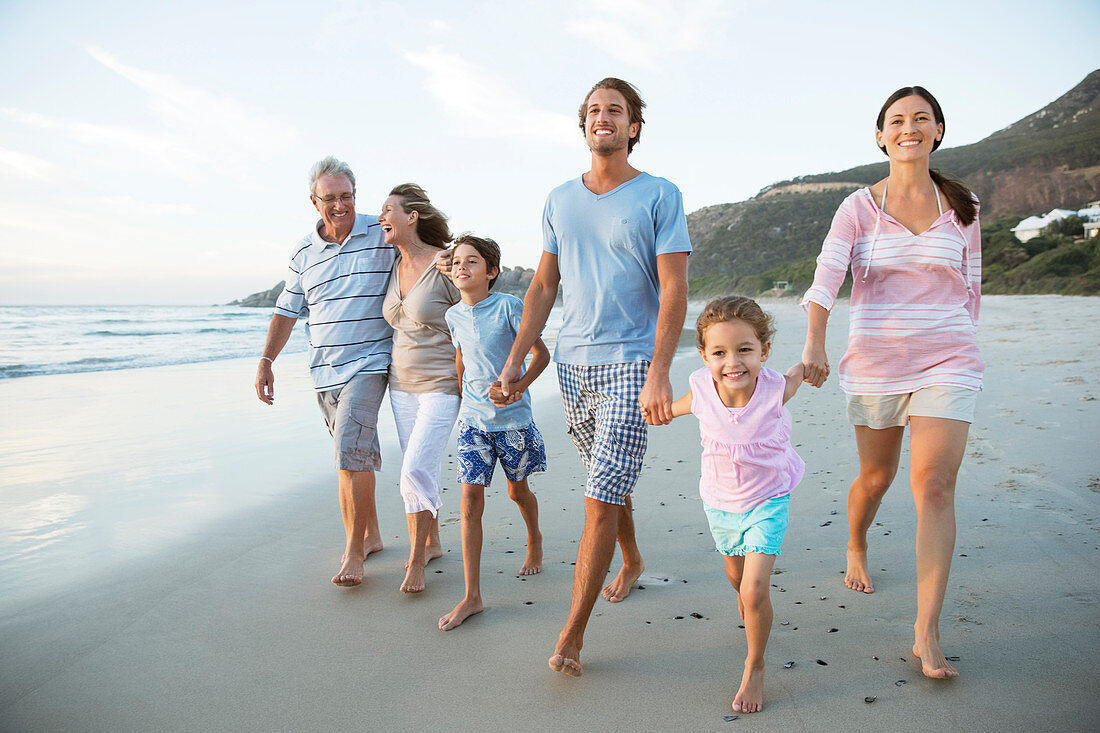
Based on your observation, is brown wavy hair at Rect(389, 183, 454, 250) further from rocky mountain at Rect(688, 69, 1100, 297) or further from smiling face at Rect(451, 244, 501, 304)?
rocky mountain at Rect(688, 69, 1100, 297)

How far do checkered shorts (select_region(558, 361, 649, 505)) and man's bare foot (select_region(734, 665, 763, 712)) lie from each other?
2.40ft

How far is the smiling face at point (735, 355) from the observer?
257 cm

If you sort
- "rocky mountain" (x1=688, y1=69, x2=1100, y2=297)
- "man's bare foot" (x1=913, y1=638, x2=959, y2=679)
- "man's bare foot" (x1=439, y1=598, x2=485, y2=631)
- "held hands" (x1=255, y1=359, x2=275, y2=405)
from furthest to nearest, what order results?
"rocky mountain" (x1=688, y1=69, x2=1100, y2=297)
"held hands" (x1=255, y1=359, x2=275, y2=405)
"man's bare foot" (x1=439, y1=598, x2=485, y2=631)
"man's bare foot" (x1=913, y1=638, x2=959, y2=679)

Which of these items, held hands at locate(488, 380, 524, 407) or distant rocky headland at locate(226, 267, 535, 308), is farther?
distant rocky headland at locate(226, 267, 535, 308)

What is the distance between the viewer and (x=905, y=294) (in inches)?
117

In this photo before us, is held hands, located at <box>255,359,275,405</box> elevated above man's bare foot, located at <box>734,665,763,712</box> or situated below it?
above

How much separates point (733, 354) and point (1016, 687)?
146cm

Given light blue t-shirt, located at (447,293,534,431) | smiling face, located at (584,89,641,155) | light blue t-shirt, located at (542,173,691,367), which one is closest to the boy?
light blue t-shirt, located at (447,293,534,431)

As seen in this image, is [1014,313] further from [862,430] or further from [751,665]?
[751,665]

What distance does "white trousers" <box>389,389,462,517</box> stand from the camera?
365cm

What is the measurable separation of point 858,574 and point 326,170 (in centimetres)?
349

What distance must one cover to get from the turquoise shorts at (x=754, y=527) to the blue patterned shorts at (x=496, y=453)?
1.12 meters

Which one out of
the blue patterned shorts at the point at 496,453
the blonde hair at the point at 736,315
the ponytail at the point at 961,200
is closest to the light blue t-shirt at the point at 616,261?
the blonde hair at the point at 736,315

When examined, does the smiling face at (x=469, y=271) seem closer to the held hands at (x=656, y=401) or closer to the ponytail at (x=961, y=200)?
the held hands at (x=656, y=401)
